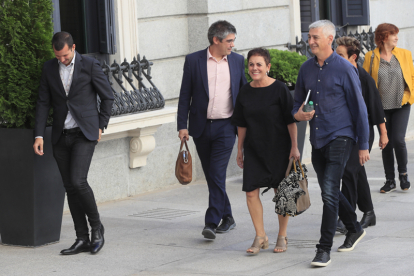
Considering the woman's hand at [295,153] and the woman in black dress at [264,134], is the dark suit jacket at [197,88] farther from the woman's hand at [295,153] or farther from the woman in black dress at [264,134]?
the woman's hand at [295,153]

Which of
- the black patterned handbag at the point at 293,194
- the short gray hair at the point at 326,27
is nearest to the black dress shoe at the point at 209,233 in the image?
the black patterned handbag at the point at 293,194

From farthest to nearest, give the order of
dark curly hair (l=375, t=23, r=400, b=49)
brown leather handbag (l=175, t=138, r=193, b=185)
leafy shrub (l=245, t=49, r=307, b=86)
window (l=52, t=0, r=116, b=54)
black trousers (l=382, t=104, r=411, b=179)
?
leafy shrub (l=245, t=49, r=307, b=86), window (l=52, t=0, r=116, b=54), black trousers (l=382, t=104, r=411, b=179), dark curly hair (l=375, t=23, r=400, b=49), brown leather handbag (l=175, t=138, r=193, b=185)

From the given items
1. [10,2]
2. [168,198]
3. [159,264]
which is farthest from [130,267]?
[168,198]

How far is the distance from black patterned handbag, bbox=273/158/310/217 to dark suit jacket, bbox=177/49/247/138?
1.14m

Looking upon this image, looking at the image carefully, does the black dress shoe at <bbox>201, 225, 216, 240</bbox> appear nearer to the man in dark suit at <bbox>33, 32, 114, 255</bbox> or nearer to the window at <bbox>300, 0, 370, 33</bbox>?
the man in dark suit at <bbox>33, 32, 114, 255</bbox>

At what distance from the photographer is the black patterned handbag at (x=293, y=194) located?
18.2ft

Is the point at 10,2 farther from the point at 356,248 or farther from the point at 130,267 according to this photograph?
the point at 356,248

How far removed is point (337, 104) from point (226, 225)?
178cm

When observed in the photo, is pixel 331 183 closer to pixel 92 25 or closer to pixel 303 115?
pixel 303 115

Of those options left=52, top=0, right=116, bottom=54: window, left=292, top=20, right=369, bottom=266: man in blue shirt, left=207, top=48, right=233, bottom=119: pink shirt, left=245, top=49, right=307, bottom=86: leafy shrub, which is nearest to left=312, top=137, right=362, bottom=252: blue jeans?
left=292, top=20, right=369, bottom=266: man in blue shirt

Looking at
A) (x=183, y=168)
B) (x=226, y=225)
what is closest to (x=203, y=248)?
(x=226, y=225)

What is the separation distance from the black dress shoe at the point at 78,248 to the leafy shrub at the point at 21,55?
1032 mm

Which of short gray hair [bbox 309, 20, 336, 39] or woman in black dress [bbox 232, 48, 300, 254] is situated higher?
short gray hair [bbox 309, 20, 336, 39]

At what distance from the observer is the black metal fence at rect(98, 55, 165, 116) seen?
8164mm
